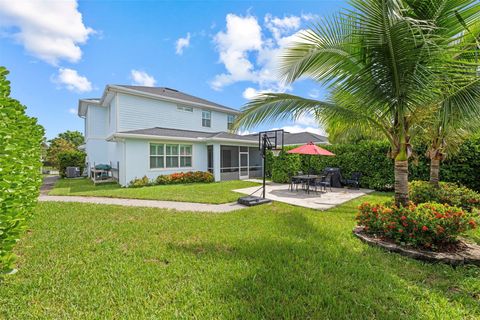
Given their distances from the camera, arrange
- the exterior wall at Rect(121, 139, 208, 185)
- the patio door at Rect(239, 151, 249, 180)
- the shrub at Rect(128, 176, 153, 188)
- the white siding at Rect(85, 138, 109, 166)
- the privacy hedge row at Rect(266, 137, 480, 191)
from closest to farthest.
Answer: the privacy hedge row at Rect(266, 137, 480, 191) → the shrub at Rect(128, 176, 153, 188) → the exterior wall at Rect(121, 139, 208, 185) → the patio door at Rect(239, 151, 249, 180) → the white siding at Rect(85, 138, 109, 166)

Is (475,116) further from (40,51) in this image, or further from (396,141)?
(40,51)

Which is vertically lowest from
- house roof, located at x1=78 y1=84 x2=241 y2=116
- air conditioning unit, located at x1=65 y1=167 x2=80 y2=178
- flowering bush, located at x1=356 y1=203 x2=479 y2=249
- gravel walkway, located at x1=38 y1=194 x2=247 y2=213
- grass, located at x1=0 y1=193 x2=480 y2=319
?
grass, located at x1=0 y1=193 x2=480 y2=319

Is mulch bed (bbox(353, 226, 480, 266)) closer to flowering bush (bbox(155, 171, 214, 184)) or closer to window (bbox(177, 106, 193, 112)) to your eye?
flowering bush (bbox(155, 171, 214, 184))

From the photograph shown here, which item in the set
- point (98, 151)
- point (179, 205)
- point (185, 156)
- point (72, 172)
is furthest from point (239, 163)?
point (72, 172)

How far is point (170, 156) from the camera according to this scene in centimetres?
1572

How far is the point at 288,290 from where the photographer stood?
301 cm

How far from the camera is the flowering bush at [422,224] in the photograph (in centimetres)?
417

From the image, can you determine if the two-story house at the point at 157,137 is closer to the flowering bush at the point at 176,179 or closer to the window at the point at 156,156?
the window at the point at 156,156

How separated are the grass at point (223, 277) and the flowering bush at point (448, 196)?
4.34 metres

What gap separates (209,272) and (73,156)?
23.3 m

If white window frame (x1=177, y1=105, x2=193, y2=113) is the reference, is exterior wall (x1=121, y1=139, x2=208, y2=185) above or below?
below

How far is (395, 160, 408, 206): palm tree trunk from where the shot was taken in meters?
4.88

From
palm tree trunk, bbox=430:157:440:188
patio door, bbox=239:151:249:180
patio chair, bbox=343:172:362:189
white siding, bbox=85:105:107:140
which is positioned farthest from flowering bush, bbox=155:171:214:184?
palm tree trunk, bbox=430:157:440:188

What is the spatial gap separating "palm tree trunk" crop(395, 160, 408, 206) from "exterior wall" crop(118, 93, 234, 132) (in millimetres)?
16604
